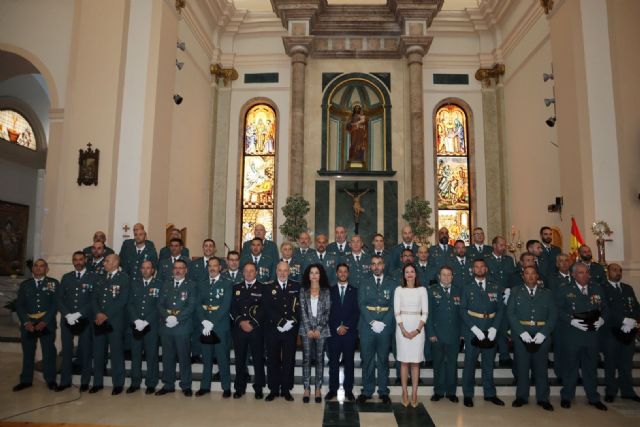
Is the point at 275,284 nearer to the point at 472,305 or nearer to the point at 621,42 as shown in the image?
the point at 472,305

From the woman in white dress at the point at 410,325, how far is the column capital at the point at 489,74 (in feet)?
31.3

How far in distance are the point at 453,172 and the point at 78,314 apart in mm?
10251

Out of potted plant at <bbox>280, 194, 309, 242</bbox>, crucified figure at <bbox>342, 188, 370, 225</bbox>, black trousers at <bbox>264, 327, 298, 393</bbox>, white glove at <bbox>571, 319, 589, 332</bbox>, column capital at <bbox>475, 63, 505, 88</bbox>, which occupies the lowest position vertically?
black trousers at <bbox>264, 327, 298, 393</bbox>

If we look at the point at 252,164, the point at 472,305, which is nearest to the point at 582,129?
the point at 472,305

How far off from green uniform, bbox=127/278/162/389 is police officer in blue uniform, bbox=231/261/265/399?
1.02m

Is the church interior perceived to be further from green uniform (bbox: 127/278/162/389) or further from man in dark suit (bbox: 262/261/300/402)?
man in dark suit (bbox: 262/261/300/402)

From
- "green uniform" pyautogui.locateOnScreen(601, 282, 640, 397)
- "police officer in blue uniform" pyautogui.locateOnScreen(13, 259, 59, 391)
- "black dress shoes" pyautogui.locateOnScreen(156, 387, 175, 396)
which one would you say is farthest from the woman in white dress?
"police officer in blue uniform" pyautogui.locateOnScreen(13, 259, 59, 391)

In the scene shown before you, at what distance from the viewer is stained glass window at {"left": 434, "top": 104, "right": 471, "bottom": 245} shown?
1286 centimetres

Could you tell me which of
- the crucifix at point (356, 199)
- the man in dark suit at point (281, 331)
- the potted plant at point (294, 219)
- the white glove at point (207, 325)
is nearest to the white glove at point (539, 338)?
the man in dark suit at point (281, 331)

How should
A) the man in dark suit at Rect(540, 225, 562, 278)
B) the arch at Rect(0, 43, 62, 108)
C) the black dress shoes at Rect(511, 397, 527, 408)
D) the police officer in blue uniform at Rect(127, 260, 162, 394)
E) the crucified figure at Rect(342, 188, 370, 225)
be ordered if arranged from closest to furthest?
the black dress shoes at Rect(511, 397, 527, 408), the police officer in blue uniform at Rect(127, 260, 162, 394), the man in dark suit at Rect(540, 225, 562, 278), the arch at Rect(0, 43, 62, 108), the crucified figure at Rect(342, 188, 370, 225)

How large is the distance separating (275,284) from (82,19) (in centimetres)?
634

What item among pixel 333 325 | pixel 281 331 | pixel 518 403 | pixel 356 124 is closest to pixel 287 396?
pixel 281 331

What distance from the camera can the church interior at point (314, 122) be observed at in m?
7.85

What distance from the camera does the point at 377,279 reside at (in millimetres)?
5508
